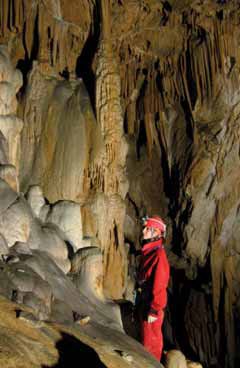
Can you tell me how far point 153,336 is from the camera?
4352mm

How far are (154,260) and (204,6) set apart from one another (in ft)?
27.0

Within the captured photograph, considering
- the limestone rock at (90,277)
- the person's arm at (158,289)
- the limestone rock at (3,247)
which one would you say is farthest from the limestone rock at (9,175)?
the person's arm at (158,289)

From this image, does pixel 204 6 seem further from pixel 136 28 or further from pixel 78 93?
pixel 78 93

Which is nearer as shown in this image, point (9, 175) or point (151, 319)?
point (151, 319)

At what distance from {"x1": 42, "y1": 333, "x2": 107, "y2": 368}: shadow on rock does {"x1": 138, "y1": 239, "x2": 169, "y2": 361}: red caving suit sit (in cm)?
102

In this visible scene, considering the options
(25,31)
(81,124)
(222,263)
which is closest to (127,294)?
(222,263)

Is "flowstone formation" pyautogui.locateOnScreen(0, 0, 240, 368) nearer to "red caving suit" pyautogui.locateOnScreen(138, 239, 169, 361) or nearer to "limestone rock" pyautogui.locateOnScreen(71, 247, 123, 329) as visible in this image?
"limestone rock" pyautogui.locateOnScreen(71, 247, 123, 329)

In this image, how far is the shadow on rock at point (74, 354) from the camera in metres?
2.95

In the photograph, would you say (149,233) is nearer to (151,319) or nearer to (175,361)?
(151,319)

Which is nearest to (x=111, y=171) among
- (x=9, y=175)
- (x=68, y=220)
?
(x=68, y=220)

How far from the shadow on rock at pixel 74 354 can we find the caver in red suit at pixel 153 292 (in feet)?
3.31

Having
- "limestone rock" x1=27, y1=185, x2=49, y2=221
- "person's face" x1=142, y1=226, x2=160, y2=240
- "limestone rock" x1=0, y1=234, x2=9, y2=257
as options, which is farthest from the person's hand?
"limestone rock" x1=27, y1=185, x2=49, y2=221

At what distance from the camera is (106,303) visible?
5.68m

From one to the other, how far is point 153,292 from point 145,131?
829 centimetres
